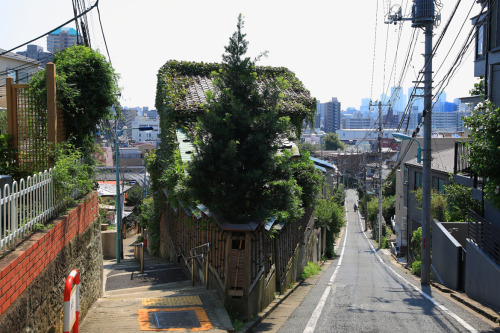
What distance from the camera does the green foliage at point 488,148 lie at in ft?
31.2

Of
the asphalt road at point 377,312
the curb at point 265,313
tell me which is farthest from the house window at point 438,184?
the curb at point 265,313

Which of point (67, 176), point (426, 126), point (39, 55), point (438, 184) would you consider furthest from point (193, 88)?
point (39, 55)

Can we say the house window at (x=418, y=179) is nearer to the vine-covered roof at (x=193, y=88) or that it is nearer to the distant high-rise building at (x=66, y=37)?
the vine-covered roof at (x=193, y=88)

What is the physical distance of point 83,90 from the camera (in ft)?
33.5

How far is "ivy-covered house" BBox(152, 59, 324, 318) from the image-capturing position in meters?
9.41

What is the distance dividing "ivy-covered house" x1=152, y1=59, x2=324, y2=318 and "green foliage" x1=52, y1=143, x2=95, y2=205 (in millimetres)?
2033

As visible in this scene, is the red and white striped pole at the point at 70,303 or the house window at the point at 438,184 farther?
the house window at the point at 438,184

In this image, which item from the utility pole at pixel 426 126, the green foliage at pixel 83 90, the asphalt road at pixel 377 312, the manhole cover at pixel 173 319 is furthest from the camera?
the utility pole at pixel 426 126

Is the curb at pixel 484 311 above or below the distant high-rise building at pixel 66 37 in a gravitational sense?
below

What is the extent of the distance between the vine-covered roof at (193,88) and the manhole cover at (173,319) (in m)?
11.8

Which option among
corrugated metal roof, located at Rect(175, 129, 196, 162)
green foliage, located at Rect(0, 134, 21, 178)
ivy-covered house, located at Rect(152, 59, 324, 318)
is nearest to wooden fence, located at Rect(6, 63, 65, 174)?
green foliage, located at Rect(0, 134, 21, 178)

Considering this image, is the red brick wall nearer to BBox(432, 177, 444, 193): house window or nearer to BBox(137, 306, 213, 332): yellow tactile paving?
BBox(137, 306, 213, 332): yellow tactile paving

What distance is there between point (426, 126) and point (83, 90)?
465 inches

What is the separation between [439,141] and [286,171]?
1131 inches
